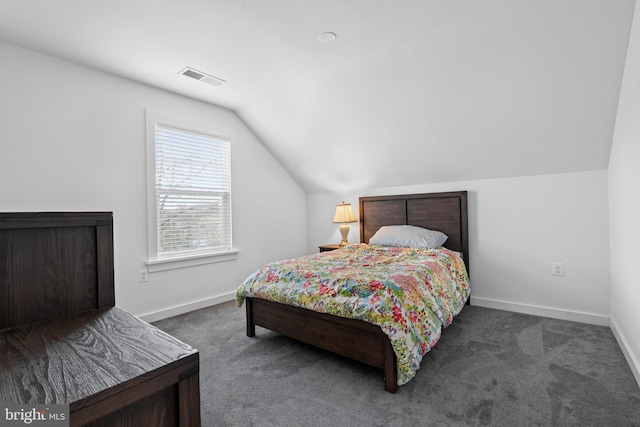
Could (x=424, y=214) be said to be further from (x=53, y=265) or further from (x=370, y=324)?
(x=53, y=265)

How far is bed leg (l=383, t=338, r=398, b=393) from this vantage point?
6.01 feet

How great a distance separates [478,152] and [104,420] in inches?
135

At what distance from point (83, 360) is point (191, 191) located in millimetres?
2991

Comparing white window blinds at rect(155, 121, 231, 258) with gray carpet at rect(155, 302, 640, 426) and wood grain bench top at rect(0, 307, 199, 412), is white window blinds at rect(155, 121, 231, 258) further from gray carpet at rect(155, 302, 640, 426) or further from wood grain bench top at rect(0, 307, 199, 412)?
wood grain bench top at rect(0, 307, 199, 412)

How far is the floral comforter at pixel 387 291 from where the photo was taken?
185 centimetres

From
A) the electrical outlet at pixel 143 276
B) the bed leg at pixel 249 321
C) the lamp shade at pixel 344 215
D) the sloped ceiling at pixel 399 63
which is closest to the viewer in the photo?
the sloped ceiling at pixel 399 63

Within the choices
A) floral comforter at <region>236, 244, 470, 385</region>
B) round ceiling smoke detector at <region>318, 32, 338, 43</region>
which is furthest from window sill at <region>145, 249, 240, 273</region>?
round ceiling smoke detector at <region>318, 32, 338, 43</region>

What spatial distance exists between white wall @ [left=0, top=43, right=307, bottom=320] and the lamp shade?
1.13 metres

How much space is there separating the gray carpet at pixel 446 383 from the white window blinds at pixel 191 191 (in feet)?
3.73

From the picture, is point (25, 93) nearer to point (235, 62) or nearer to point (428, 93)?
point (235, 62)

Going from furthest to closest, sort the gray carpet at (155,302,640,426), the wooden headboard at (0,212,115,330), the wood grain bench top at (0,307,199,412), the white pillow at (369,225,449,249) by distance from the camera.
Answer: the white pillow at (369,225,449,249)
the gray carpet at (155,302,640,426)
the wooden headboard at (0,212,115,330)
the wood grain bench top at (0,307,199,412)

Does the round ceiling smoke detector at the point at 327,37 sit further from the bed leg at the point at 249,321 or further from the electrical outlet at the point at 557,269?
the electrical outlet at the point at 557,269

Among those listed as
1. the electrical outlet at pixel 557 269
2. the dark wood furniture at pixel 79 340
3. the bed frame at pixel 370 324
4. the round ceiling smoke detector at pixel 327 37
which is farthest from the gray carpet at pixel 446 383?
the round ceiling smoke detector at pixel 327 37

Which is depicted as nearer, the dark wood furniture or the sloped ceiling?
the dark wood furniture
